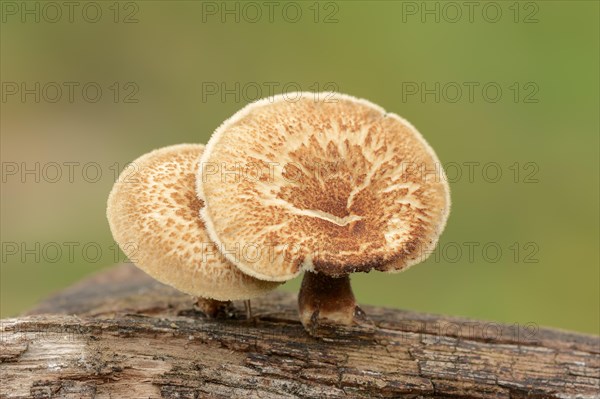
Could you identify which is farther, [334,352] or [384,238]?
[334,352]

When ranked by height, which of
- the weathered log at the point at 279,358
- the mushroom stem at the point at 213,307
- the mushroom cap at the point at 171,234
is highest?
the mushroom cap at the point at 171,234

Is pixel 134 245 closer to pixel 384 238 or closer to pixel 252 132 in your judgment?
pixel 252 132

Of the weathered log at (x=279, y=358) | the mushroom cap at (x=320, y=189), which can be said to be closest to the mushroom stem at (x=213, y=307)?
the weathered log at (x=279, y=358)

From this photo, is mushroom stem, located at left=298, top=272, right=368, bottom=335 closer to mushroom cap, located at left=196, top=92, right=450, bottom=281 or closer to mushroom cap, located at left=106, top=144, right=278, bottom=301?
mushroom cap, located at left=106, top=144, right=278, bottom=301

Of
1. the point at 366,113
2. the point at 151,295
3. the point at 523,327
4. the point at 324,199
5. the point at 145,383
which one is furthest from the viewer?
the point at 151,295

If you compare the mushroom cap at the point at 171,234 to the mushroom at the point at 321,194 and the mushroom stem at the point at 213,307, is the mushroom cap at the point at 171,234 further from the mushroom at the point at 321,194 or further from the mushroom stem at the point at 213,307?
the mushroom stem at the point at 213,307

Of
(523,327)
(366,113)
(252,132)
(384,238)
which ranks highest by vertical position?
(366,113)

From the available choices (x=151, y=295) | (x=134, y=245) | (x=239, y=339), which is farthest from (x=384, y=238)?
(x=151, y=295)
